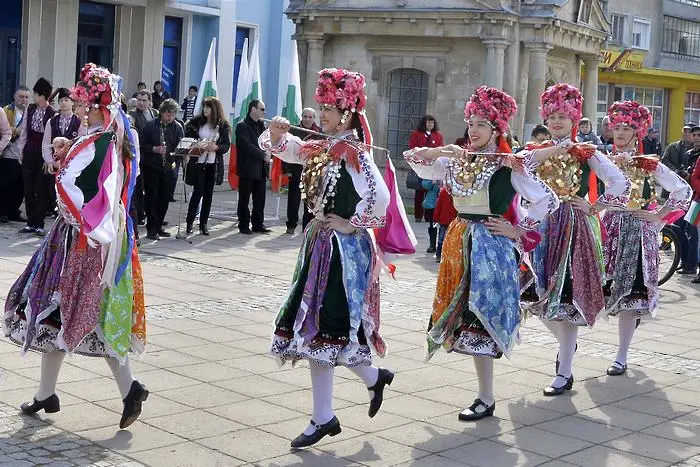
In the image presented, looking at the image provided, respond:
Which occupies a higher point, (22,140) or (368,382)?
(22,140)

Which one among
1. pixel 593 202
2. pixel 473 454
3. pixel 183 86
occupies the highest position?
pixel 183 86

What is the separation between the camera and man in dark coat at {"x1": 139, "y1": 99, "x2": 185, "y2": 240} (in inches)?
549

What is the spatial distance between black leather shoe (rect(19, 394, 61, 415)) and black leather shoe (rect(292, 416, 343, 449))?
129 centimetres

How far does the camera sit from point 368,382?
20.7 ft

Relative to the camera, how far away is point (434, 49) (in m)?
21.1

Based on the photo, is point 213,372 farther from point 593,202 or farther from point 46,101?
point 46,101

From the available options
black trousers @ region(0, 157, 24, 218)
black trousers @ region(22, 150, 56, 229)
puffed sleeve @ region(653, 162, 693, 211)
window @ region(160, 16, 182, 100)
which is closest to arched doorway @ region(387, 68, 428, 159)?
window @ region(160, 16, 182, 100)

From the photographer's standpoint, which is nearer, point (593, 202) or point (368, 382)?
point (368, 382)

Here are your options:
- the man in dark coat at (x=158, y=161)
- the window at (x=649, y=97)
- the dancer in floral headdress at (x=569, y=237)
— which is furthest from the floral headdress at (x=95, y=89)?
the window at (x=649, y=97)

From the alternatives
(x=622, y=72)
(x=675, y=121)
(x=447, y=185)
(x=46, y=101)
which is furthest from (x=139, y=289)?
(x=675, y=121)

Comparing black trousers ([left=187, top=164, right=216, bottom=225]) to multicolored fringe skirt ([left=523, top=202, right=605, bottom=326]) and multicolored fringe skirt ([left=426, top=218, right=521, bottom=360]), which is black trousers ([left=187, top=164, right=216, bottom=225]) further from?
multicolored fringe skirt ([left=426, top=218, right=521, bottom=360])

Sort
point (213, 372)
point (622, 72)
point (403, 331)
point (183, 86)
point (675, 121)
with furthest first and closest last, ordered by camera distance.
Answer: point (675, 121)
point (622, 72)
point (183, 86)
point (403, 331)
point (213, 372)

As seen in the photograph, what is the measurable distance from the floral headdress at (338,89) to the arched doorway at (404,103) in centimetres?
1541

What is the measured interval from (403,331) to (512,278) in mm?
2657
